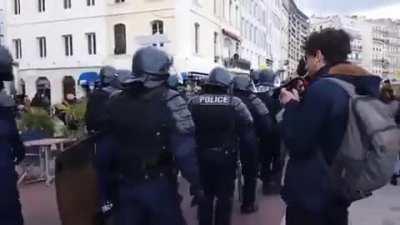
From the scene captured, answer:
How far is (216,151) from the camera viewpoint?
22.0ft

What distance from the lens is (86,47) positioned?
38531mm

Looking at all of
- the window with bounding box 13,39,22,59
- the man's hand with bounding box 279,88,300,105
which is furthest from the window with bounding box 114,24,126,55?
the man's hand with bounding box 279,88,300,105

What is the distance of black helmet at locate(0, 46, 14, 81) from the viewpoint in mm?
4594

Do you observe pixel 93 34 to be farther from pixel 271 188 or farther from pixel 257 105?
pixel 257 105

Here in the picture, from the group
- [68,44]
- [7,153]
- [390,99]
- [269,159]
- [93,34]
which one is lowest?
[269,159]

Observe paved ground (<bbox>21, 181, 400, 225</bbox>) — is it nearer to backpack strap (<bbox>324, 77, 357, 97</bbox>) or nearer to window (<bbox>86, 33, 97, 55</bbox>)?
backpack strap (<bbox>324, 77, 357, 97</bbox>)

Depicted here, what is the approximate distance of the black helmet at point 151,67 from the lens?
4.31m

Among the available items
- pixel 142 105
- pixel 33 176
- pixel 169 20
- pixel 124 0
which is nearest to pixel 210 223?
pixel 142 105

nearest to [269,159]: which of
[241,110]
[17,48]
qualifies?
[241,110]

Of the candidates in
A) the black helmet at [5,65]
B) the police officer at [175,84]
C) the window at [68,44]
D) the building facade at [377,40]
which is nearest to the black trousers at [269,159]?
the police officer at [175,84]

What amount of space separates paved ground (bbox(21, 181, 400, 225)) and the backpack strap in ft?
15.1

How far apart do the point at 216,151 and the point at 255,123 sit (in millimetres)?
2970

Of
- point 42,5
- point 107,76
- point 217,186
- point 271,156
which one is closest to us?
point 217,186

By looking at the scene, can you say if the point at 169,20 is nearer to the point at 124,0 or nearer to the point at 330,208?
the point at 124,0
